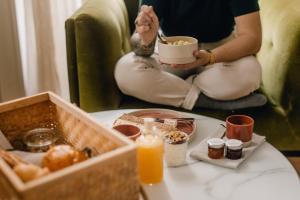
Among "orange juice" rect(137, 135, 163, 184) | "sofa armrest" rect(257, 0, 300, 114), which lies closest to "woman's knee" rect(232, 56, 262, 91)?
"sofa armrest" rect(257, 0, 300, 114)

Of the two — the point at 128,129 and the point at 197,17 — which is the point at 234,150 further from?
the point at 197,17

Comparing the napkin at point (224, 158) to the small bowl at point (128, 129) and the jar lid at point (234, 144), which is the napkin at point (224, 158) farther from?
the small bowl at point (128, 129)

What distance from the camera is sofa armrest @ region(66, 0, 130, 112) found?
1.63m

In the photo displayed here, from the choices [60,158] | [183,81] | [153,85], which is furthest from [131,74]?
[60,158]

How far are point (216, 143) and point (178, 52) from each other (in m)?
0.42

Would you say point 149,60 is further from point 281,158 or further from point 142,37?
point 281,158

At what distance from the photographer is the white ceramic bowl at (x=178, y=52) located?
1.43 m

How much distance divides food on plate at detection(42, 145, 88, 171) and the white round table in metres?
0.21

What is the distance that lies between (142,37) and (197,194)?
0.79 metres

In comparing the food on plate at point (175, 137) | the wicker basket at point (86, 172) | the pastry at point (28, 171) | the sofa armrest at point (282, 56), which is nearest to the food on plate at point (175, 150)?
the food on plate at point (175, 137)

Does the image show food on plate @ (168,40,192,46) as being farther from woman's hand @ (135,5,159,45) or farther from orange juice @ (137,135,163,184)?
orange juice @ (137,135,163,184)

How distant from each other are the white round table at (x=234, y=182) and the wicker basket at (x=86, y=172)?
0.55 feet

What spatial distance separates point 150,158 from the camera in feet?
3.25

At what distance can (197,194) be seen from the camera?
0.97m
